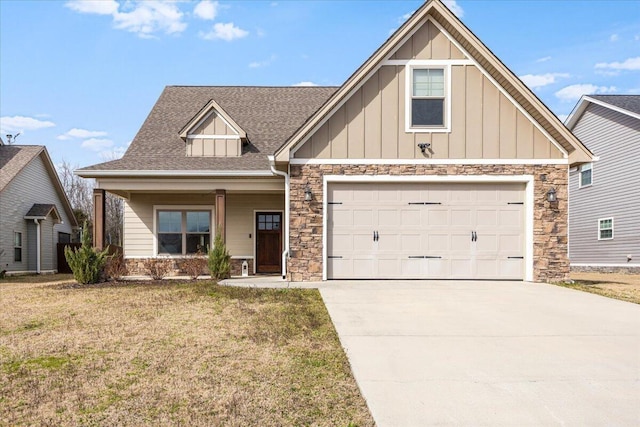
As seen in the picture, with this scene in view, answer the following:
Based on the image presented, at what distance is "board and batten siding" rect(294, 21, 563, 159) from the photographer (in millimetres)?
11977

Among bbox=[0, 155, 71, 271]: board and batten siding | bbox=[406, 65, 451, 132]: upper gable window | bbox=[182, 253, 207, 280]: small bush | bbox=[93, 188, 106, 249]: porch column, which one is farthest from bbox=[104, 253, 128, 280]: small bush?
bbox=[0, 155, 71, 271]: board and batten siding

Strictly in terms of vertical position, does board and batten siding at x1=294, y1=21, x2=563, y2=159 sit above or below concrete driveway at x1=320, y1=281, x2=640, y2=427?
above

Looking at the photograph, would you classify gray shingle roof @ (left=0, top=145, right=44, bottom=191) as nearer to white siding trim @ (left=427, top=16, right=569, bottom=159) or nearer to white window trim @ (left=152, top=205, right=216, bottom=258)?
white window trim @ (left=152, top=205, right=216, bottom=258)

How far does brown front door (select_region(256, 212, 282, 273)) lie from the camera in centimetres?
1603

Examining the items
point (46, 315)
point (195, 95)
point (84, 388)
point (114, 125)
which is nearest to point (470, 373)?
point (84, 388)

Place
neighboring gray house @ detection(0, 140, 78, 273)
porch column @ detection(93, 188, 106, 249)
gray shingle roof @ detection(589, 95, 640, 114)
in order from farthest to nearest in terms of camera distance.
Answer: neighboring gray house @ detection(0, 140, 78, 273) < gray shingle roof @ detection(589, 95, 640, 114) < porch column @ detection(93, 188, 106, 249)

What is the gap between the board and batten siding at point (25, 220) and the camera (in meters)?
20.3

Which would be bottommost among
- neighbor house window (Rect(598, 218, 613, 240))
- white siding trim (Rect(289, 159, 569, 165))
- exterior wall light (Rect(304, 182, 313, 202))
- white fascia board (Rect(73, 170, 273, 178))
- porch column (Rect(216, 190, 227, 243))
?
neighbor house window (Rect(598, 218, 613, 240))

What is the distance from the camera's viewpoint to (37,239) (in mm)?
22250

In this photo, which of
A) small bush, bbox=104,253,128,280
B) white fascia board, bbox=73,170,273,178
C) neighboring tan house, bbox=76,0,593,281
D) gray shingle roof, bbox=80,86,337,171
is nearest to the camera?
neighboring tan house, bbox=76,0,593,281

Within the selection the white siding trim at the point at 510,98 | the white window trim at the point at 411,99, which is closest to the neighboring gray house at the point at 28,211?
the white window trim at the point at 411,99

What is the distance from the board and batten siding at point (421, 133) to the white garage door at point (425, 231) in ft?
2.69

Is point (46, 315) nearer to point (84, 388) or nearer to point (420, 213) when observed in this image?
point (84, 388)

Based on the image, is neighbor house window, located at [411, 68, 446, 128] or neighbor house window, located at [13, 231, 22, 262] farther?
neighbor house window, located at [13, 231, 22, 262]
